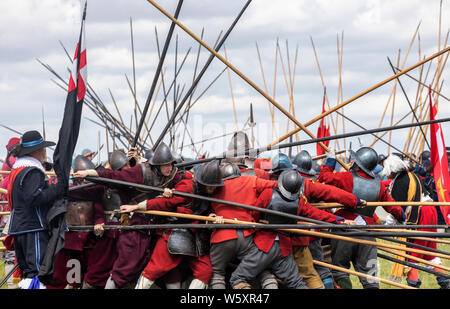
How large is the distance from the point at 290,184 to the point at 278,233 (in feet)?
1.88

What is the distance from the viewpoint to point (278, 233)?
6.87 meters

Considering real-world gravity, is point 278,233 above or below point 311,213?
below

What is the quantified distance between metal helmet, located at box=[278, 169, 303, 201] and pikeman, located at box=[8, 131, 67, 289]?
234cm

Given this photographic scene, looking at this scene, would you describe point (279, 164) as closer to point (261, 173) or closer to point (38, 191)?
point (261, 173)

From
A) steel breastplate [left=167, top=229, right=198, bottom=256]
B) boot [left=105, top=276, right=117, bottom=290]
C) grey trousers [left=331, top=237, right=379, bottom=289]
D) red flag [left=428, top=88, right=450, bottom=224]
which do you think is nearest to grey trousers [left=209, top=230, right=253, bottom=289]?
steel breastplate [left=167, top=229, right=198, bottom=256]

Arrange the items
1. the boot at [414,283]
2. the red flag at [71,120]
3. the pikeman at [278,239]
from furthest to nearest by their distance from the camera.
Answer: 1. the boot at [414,283]
2. the pikeman at [278,239]
3. the red flag at [71,120]

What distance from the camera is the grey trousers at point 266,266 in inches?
267

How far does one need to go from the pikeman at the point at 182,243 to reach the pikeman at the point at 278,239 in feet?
1.30

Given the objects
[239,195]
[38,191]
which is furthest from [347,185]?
[38,191]

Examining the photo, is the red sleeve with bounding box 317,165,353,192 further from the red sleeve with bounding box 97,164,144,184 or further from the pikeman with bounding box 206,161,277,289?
the red sleeve with bounding box 97,164,144,184

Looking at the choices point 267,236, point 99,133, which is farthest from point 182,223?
point 99,133

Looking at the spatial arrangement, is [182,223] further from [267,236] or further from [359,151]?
[359,151]

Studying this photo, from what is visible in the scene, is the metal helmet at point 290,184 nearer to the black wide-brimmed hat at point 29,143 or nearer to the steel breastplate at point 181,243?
the steel breastplate at point 181,243

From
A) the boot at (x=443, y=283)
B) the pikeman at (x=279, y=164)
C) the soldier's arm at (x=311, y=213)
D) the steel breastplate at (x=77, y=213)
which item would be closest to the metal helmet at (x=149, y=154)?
the steel breastplate at (x=77, y=213)
